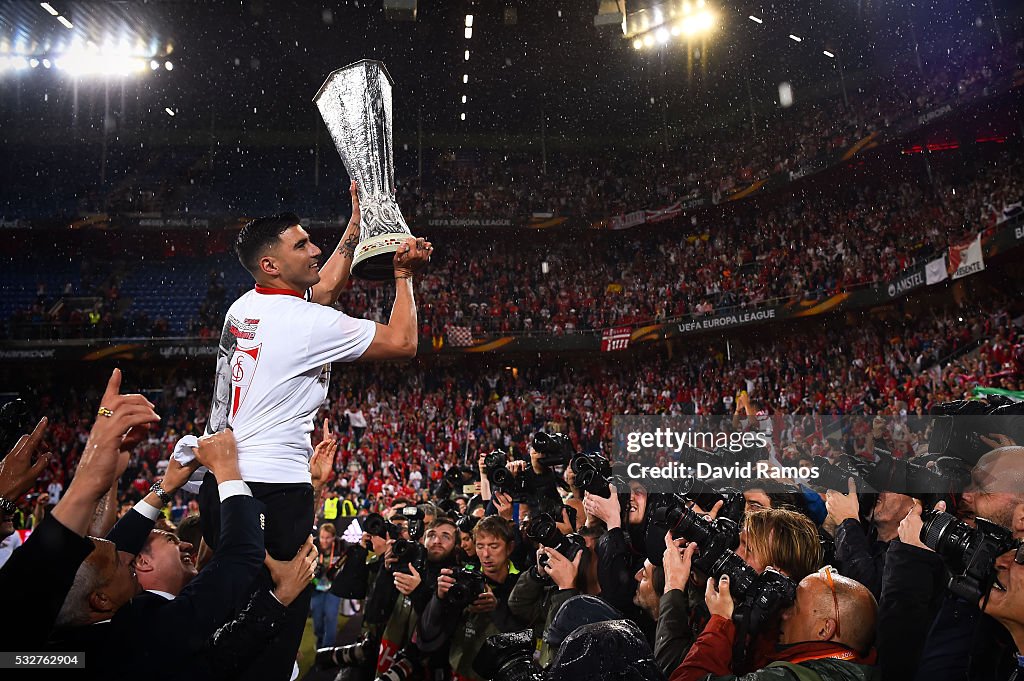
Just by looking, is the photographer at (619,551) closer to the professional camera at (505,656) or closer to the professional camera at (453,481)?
the professional camera at (505,656)

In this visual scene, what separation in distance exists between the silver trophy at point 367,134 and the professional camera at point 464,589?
5.96 feet

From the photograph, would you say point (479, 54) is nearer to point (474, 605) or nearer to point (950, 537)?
point (474, 605)

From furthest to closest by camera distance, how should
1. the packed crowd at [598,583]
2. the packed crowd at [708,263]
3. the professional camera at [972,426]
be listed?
the packed crowd at [708,263] < the professional camera at [972,426] < the packed crowd at [598,583]

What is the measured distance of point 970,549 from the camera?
2.35m

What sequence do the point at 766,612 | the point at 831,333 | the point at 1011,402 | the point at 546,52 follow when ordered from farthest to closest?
the point at 546,52
the point at 831,333
the point at 1011,402
the point at 766,612

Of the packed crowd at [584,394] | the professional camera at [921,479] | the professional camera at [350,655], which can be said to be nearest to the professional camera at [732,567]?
the professional camera at [921,479]

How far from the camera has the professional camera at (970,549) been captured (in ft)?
7.54

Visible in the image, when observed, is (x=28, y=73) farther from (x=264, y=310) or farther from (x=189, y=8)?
(x=264, y=310)

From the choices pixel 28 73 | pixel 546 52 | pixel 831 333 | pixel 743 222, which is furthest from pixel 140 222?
pixel 831 333

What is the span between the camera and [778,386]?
65.9ft

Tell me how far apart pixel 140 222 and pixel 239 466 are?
27.3 meters

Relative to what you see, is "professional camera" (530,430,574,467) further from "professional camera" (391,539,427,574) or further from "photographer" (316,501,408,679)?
"photographer" (316,501,408,679)

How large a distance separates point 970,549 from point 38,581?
2.75 m

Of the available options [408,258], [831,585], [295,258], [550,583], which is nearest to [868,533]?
[831,585]
